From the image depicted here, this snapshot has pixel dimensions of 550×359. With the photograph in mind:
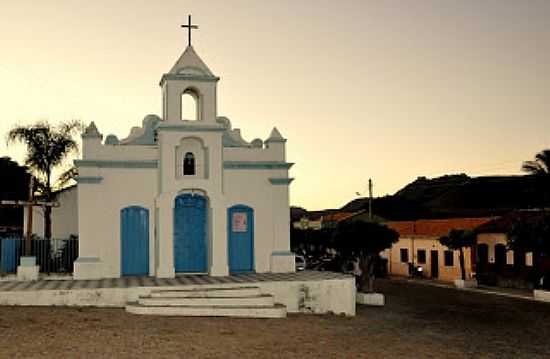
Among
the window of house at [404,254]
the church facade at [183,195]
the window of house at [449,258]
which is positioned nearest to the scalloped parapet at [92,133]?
the church facade at [183,195]

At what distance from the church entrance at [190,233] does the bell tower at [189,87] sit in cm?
275

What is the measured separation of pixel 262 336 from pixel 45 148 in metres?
15.0

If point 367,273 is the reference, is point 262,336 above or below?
below

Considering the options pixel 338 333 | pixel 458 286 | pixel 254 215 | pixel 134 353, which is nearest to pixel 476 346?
pixel 338 333

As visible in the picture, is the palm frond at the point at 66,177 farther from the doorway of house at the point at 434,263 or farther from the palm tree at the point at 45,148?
the doorway of house at the point at 434,263

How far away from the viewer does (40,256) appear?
2122cm

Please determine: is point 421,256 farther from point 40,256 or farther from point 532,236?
point 40,256

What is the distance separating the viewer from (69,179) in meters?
25.8

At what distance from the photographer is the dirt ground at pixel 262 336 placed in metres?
12.2

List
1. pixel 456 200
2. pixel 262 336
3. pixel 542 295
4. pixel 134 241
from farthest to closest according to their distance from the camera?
pixel 456 200 → pixel 542 295 → pixel 134 241 → pixel 262 336

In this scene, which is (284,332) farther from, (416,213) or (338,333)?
(416,213)

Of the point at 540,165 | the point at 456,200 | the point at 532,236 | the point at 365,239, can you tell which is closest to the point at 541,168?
the point at 540,165

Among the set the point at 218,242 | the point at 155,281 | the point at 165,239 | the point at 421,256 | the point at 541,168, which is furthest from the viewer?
the point at 421,256

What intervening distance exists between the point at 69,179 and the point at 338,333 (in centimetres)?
1479
